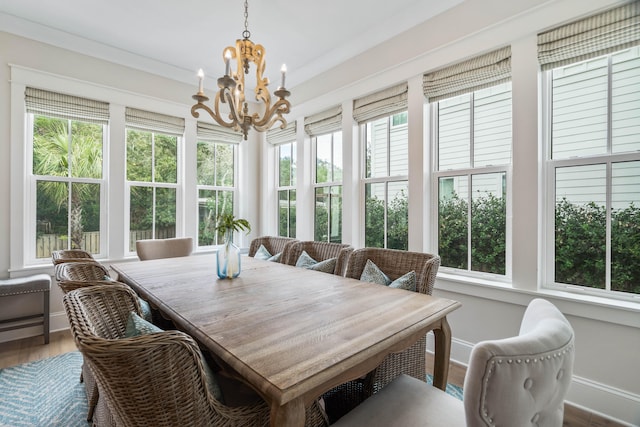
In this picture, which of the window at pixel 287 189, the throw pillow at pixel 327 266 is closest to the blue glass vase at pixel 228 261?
the throw pillow at pixel 327 266

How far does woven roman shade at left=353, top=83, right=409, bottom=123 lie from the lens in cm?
293

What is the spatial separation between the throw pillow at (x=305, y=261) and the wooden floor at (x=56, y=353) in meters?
1.29

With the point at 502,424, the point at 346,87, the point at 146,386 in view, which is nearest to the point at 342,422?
the point at 502,424

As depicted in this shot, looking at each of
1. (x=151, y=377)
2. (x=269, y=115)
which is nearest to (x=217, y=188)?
(x=269, y=115)

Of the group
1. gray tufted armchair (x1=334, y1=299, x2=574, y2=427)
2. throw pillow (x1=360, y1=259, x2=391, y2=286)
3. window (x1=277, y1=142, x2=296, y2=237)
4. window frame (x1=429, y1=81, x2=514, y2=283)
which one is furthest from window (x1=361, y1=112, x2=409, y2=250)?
gray tufted armchair (x1=334, y1=299, x2=574, y2=427)

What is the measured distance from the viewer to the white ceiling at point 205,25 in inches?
105

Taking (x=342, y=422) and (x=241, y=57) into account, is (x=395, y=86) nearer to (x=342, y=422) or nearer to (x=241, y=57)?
(x=241, y=57)

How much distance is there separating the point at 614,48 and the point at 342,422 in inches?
104

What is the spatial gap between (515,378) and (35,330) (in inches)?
165

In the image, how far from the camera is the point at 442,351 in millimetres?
1484

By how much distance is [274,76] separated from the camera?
4105 mm

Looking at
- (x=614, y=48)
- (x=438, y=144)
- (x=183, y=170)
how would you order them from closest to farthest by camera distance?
(x=614, y=48) < (x=438, y=144) < (x=183, y=170)

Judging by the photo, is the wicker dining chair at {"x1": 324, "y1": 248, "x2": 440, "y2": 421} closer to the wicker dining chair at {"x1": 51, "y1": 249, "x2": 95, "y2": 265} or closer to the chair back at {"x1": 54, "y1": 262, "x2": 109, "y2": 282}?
the chair back at {"x1": 54, "y1": 262, "x2": 109, "y2": 282}

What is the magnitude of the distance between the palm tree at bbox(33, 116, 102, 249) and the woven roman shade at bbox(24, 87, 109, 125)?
111mm
